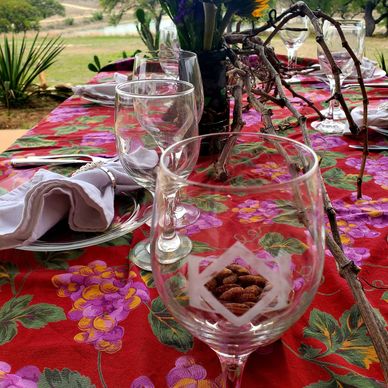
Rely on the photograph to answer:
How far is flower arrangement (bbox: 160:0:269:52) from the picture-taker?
651 mm

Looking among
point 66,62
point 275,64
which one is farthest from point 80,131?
point 66,62

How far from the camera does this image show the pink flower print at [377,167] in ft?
2.17

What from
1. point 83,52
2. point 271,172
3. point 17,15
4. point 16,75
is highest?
point 271,172

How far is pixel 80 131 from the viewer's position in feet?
2.98

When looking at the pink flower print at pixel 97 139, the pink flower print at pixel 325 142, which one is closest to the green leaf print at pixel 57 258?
the pink flower print at pixel 97 139

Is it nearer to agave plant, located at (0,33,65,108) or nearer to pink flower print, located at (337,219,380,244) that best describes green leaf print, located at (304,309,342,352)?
pink flower print, located at (337,219,380,244)

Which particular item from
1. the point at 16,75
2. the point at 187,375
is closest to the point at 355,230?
the point at 187,375

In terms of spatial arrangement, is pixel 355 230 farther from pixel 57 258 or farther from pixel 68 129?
pixel 68 129

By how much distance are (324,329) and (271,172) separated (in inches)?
5.6

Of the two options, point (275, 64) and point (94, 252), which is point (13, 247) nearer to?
point (94, 252)

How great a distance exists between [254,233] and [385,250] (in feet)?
0.86

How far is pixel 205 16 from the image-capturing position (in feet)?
2.23

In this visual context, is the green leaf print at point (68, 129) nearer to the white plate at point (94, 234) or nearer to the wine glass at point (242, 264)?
the white plate at point (94, 234)

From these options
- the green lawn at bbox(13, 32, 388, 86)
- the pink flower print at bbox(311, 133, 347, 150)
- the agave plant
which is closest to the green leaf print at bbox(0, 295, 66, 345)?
the pink flower print at bbox(311, 133, 347, 150)
